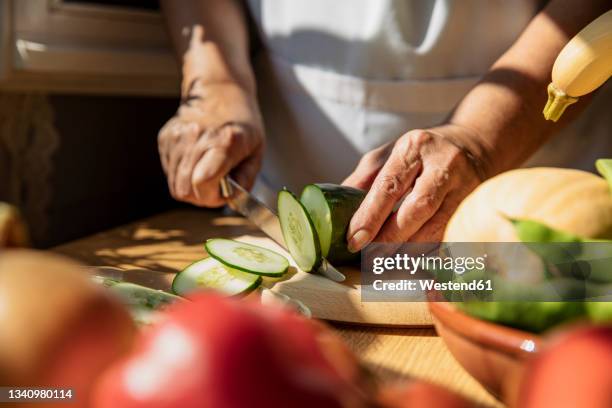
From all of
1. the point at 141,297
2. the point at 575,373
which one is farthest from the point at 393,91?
the point at 575,373

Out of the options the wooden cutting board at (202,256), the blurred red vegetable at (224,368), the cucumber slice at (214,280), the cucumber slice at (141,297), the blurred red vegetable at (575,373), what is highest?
the blurred red vegetable at (224,368)

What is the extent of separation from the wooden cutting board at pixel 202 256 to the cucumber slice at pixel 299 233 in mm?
24

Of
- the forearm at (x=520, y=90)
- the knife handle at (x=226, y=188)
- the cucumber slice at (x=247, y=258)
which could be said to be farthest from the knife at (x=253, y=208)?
the forearm at (x=520, y=90)

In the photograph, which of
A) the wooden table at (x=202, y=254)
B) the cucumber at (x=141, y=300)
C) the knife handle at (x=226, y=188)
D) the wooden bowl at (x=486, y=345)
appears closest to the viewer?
the wooden bowl at (x=486, y=345)

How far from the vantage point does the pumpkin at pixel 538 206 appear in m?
0.55

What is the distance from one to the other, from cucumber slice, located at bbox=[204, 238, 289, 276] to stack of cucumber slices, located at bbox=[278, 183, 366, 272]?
40 mm

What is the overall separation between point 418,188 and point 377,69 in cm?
52

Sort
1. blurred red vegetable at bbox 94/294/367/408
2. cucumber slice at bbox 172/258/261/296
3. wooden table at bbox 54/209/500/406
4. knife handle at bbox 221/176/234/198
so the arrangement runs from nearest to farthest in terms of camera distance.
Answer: blurred red vegetable at bbox 94/294/367/408 → wooden table at bbox 54/209/500/406 → cucumber slice at bbox 172/258/261/296 → knife handle at bbox 221/176/234/198

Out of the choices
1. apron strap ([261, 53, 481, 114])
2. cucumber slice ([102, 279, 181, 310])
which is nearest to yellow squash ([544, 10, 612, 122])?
cucumber slice ([102, 279, 181, 310])

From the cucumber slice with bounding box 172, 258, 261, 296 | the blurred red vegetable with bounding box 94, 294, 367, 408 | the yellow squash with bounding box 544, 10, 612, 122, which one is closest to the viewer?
the blurred red vegetable with bounding box 94, 294, 367, 408

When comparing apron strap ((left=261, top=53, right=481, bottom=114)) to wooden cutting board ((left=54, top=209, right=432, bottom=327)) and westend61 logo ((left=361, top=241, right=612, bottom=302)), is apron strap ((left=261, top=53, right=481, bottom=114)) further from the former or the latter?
westend61 logo ((left=361, top=241, right=612, bottom=302))

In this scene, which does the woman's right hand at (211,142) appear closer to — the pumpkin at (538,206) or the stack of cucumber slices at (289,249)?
the stack of cucumber slices at (289,249)

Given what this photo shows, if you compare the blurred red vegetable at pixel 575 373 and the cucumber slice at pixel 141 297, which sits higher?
the blurred red vegetable at pixel 575 373

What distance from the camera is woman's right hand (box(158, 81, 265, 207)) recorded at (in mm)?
1510
